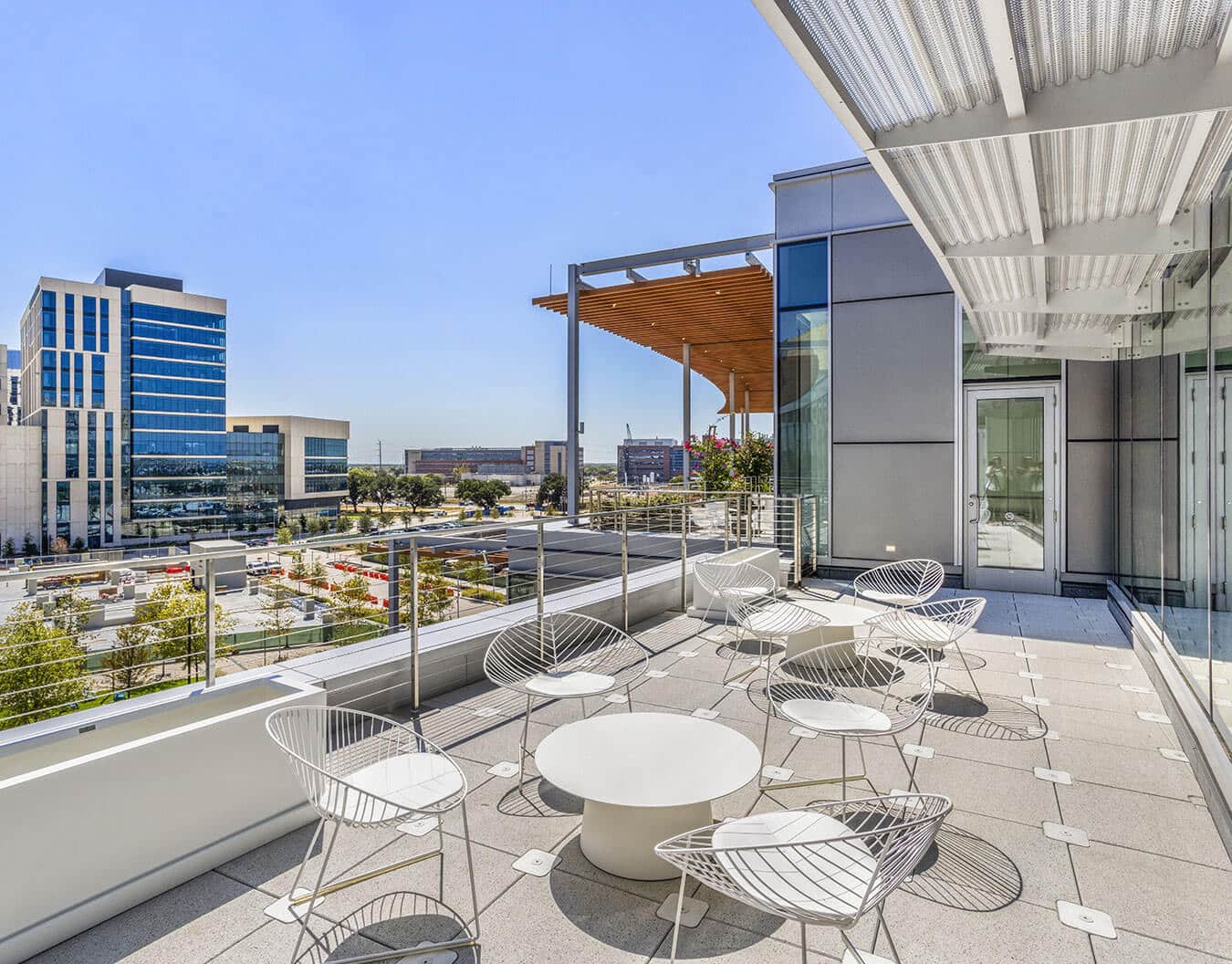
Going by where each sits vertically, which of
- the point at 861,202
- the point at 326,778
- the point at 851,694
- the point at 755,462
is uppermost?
the point at 861,202

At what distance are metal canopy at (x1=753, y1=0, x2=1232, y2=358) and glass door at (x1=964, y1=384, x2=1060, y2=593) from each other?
325 centimetres

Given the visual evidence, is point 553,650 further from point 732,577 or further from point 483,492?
point 483,492

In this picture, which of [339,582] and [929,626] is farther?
[339,582]

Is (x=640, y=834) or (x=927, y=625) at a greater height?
(x=927, y=625)

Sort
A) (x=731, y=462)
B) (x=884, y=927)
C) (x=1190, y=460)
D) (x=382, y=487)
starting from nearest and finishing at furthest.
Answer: (x=884, y=927) < (x=1190, y=460) < (x=731, y=462) < (x=382, y=487)

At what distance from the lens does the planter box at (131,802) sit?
1.89m

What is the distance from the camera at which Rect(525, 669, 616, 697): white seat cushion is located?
290 cm

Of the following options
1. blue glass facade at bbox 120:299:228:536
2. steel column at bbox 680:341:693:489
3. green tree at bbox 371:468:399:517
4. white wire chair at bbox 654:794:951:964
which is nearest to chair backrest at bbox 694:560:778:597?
white wire chair at bbox 654:794:951:964

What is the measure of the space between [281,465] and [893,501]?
62.0 m

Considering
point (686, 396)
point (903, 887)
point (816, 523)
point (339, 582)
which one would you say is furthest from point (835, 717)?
point (686, 396)

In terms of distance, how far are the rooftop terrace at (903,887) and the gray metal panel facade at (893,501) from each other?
3.92 metres

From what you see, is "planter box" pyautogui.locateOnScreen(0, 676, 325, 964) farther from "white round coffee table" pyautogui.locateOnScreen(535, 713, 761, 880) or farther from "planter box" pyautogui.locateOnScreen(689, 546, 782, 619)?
"planter box" pyautogui.locateOnScreen(689, 546, 782, 619)

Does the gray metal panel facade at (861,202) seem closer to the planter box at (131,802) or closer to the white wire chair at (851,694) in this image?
the white wire chair at (851,694)

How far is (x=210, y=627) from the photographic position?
8.84ft
